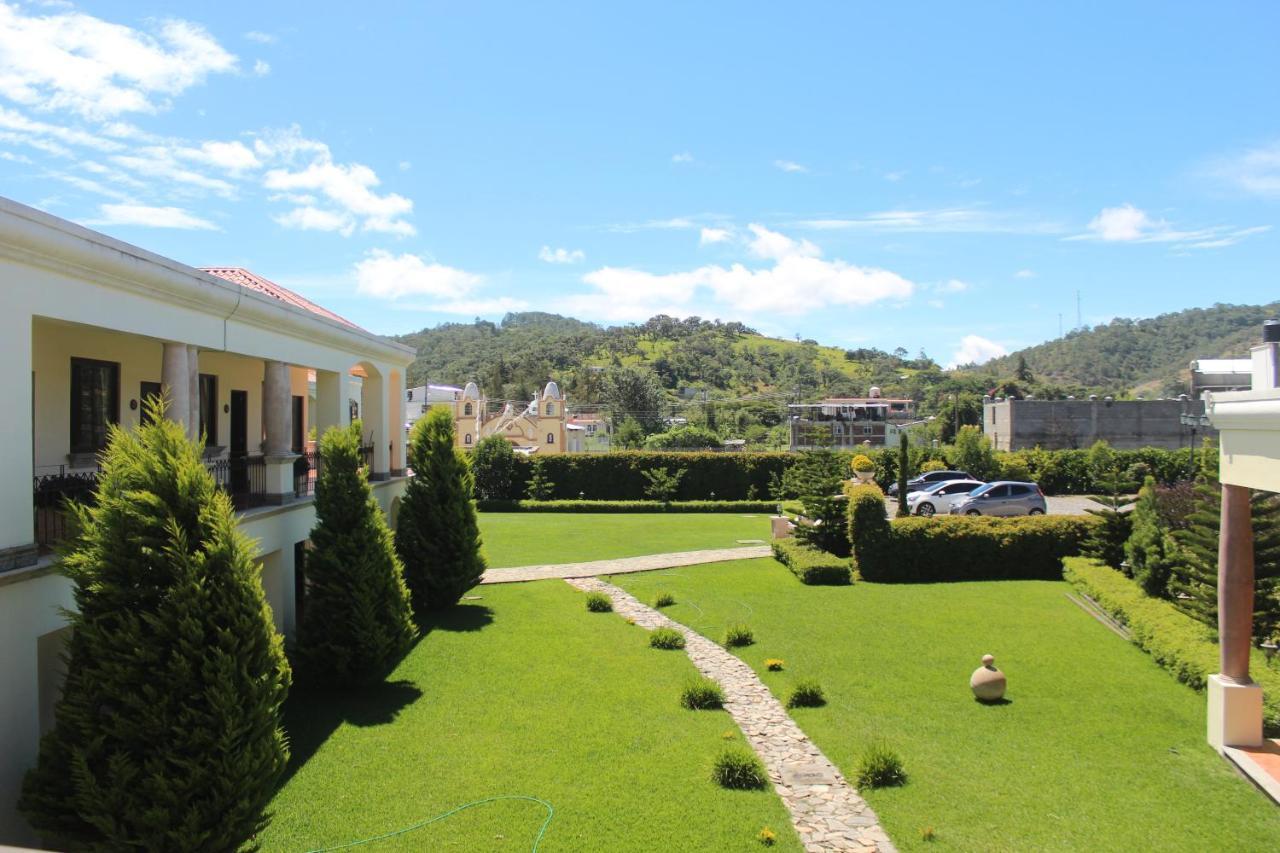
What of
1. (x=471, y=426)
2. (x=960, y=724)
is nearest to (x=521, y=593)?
(x=960, y=724)

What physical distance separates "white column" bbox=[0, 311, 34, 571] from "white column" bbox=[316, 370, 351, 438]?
859 cm

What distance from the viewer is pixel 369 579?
12156 mm

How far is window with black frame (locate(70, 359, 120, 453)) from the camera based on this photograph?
11.9 m

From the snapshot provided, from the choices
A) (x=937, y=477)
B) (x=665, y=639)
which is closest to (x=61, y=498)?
(x=665, y=639)

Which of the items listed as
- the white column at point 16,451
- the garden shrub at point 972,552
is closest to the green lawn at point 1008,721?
the garden shrub at point 972,552

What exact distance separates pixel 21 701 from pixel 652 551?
1942cm

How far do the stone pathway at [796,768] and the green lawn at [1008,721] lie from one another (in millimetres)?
227

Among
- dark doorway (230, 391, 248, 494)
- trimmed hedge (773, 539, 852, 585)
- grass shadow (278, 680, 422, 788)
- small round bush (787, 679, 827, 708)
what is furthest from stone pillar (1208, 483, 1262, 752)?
dark doorway (230, 391, 248, 494)

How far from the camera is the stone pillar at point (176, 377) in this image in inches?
404

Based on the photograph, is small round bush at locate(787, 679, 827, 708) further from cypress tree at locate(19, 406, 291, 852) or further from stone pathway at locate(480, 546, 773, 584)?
stone pathway at locate(480, 546, 773, 584)

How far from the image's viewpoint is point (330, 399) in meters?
16.3

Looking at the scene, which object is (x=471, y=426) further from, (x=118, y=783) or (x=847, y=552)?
(x=118, y=783)

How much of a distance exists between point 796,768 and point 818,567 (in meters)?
11.0

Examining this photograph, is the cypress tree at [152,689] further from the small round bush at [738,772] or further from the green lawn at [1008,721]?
the green lawn at [1008,721]
